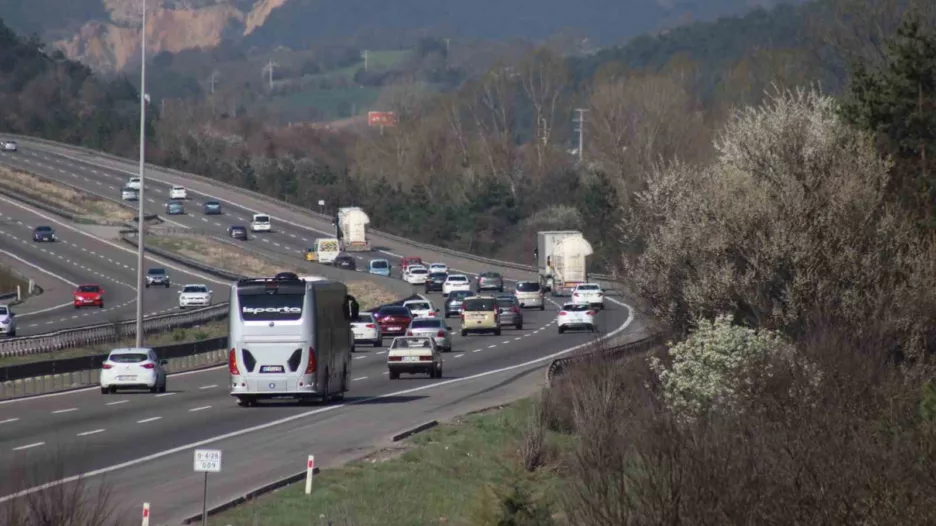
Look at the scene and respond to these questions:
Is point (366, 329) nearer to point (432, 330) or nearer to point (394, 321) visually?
point (394, 321)

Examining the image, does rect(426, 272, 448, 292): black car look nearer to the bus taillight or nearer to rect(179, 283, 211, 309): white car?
rect(179, 283, 211, 309): white car

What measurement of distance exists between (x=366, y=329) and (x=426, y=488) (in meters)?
39.2

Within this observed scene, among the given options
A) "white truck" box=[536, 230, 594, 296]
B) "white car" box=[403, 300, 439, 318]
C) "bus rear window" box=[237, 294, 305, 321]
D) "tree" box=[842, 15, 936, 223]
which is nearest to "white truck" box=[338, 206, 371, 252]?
"white truck" box=[536, 230, 594, 296]

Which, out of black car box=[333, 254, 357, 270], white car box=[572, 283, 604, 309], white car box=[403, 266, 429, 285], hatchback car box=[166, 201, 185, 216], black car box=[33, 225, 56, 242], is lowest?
white car box=[572, 283, 604, 309]

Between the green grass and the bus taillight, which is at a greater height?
the bus taillight

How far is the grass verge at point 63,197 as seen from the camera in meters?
126

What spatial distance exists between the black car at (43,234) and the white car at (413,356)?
66312 millimetres

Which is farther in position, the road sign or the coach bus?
the coach bus

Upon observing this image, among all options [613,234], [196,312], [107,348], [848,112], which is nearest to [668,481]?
[848,112]

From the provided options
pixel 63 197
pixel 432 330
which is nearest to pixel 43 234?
pixel 63 197

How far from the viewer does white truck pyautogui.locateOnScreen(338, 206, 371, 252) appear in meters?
117

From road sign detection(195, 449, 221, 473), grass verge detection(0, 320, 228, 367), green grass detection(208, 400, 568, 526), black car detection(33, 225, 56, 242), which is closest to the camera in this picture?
road sign detection(195, 449, 221, 473)

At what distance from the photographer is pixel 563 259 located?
89938 millimetres

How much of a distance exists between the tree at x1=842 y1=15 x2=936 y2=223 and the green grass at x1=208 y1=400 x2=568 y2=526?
13.7 m
